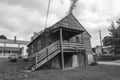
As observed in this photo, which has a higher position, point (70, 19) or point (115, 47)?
point (70, 19)

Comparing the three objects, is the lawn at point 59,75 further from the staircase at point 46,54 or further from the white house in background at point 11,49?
the white house in background at point 11,49

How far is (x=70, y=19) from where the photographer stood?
15.9 metres

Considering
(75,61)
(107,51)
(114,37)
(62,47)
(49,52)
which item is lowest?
(75,61)

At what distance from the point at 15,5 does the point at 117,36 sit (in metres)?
27.6

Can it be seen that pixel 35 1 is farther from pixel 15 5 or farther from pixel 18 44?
pixel 18 44

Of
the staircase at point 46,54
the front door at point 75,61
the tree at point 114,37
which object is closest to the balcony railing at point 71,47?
the staircase at point 46,54

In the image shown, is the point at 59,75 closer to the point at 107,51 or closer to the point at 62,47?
the point at 62,47

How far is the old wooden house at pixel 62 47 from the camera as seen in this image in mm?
10922

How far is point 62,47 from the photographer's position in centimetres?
1129

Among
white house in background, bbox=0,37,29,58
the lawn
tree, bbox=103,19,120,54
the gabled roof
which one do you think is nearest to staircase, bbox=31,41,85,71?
the lawn

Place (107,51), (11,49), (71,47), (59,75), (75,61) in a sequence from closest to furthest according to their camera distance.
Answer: (59,75)
(71,47)
(75,61)
(11,49)
(107,51)

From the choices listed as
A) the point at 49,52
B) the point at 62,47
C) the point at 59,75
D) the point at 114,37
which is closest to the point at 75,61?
the point at 62,47

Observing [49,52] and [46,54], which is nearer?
[46,54]

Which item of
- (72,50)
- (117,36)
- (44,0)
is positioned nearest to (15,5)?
(44,0)
